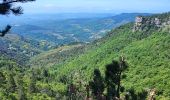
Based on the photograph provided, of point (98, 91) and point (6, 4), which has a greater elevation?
point (6, 4)

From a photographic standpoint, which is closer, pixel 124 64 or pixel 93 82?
pixel 124 64

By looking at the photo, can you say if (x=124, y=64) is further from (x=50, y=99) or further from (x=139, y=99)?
(x=50, y=99)

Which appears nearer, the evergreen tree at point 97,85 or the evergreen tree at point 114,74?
the evergreen tree at point 114,74

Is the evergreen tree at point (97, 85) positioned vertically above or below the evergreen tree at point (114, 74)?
below

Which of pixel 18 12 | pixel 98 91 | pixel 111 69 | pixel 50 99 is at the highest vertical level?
pixel 18 12

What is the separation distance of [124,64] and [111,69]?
4.18 ft

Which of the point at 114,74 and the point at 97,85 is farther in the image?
the point at 97,85

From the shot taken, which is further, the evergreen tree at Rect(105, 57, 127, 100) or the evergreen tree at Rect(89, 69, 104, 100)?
the evergreen tree at Rect(89, 69, 104, 100)

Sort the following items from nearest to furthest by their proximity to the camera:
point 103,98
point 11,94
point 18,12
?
point 18,12 < point 103,98 < point 11,94

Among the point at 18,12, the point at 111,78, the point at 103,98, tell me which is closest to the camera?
the point at 18,12

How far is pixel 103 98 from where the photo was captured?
37.8m

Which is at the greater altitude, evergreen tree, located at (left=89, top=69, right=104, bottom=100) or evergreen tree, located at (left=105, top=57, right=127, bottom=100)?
evergreen tree, located at (left=105, top=57, right=127, bottom=100)

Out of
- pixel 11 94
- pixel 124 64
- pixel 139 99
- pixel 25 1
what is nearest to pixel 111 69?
pixel 124 64

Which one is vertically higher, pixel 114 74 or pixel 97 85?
pixel 114 74
